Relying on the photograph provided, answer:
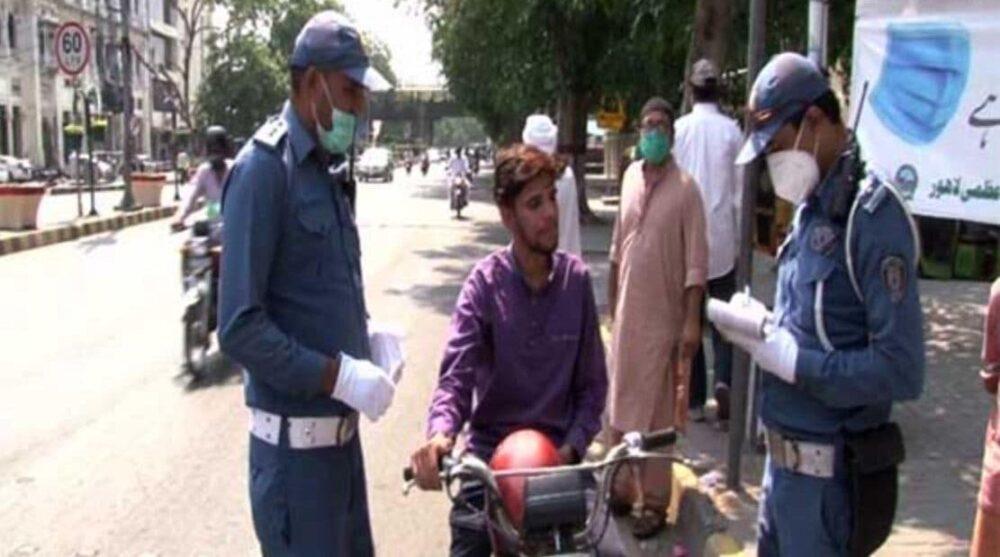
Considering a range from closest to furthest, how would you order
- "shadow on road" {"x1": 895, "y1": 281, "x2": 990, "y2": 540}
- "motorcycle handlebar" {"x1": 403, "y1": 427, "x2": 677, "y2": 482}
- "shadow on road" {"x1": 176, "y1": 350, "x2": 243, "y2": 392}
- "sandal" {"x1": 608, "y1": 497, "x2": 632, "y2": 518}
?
"motorcycle handlebar" {"x1": 403, "y1": 427, "x2": 677, "y2": 482}
"sandal" {"x1": 608, "y1": 497, "x2": 632, "y2": 518}
"shadow on road" {"x1": 895, "y1": 281, "x2": 990, "y2": 540}
"shadow on road" {"x1": 176, "y1": 350, "x2": 243, "y2": 392}

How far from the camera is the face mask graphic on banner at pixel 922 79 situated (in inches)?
189

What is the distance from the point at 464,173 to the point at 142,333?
1754 centimetres

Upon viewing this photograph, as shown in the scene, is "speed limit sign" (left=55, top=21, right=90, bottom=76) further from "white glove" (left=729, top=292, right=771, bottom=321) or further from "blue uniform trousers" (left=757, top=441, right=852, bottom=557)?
"blue uniform trousers" (left=757, top=441, right=852, bottom=557)

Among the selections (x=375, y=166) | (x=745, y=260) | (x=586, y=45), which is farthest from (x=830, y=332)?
(x=375, y=166)

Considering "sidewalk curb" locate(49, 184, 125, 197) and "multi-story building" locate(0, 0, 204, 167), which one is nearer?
"sidewalk curb" locate(49, 184, 125, 197)

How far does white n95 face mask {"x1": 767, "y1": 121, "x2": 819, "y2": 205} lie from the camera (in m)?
2.76

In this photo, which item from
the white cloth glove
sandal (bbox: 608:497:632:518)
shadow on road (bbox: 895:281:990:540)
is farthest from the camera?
shadow on road (bbox: 895:281:990:540)

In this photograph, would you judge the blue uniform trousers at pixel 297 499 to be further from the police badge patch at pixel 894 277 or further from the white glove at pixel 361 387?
the police badge patch at pixel 894 277

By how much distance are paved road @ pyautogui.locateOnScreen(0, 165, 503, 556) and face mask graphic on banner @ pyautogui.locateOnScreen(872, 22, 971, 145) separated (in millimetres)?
2799

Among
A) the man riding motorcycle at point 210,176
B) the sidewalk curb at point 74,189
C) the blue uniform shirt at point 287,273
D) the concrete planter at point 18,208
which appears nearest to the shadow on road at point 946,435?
the blue uniform shirt at point 287,273

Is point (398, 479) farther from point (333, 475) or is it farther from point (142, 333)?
point (142, 333)

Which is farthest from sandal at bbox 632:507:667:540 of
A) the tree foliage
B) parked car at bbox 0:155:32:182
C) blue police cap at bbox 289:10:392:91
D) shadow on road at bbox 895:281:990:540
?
parked car at bbox 0:155:32:182

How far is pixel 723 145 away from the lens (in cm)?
599

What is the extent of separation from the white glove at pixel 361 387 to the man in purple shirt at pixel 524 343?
19 centimetres
